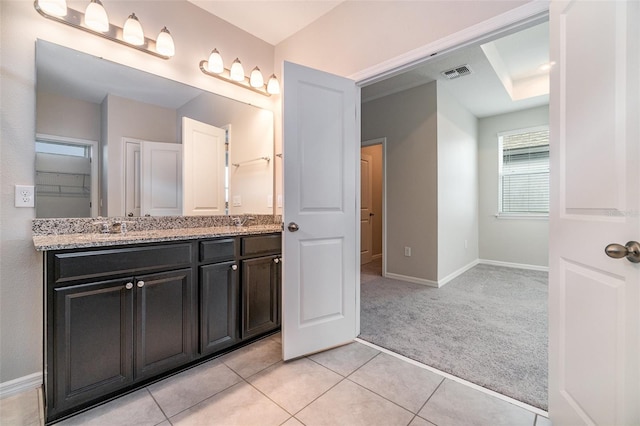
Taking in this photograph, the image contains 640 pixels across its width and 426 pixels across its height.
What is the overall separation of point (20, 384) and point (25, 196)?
42.9 inches

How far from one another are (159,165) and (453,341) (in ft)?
8.95

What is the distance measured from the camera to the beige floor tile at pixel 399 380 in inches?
57.9

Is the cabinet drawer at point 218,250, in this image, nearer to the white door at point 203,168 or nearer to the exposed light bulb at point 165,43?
the white door at point 203,168

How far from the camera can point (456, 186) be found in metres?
4.11

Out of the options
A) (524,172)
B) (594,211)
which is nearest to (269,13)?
(594,211)

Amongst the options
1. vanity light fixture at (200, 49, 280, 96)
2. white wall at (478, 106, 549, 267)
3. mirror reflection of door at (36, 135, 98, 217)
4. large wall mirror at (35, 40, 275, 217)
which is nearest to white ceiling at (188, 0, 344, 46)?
A: vanity light fixture at (200, 49, 280, 96)

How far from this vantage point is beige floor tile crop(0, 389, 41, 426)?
4.28 ft

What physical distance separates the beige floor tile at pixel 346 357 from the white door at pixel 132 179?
169 cm

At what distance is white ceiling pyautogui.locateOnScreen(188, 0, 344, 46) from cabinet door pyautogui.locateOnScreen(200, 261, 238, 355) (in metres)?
2.17

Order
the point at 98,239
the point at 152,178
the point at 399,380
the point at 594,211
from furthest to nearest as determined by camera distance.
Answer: the point at 152,178 → the point at 399,380 → the point at 98,239 → the point at 594,211

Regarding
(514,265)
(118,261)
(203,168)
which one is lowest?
(514,265)

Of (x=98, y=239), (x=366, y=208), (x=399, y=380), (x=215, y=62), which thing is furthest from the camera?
(x=366, y=208)

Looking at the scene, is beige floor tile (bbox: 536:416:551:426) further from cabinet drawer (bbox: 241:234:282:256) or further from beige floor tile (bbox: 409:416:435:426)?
cabinet drawer (bbox: 241:234:282:256)

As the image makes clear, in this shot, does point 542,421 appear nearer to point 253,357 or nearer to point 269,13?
point 253,357
